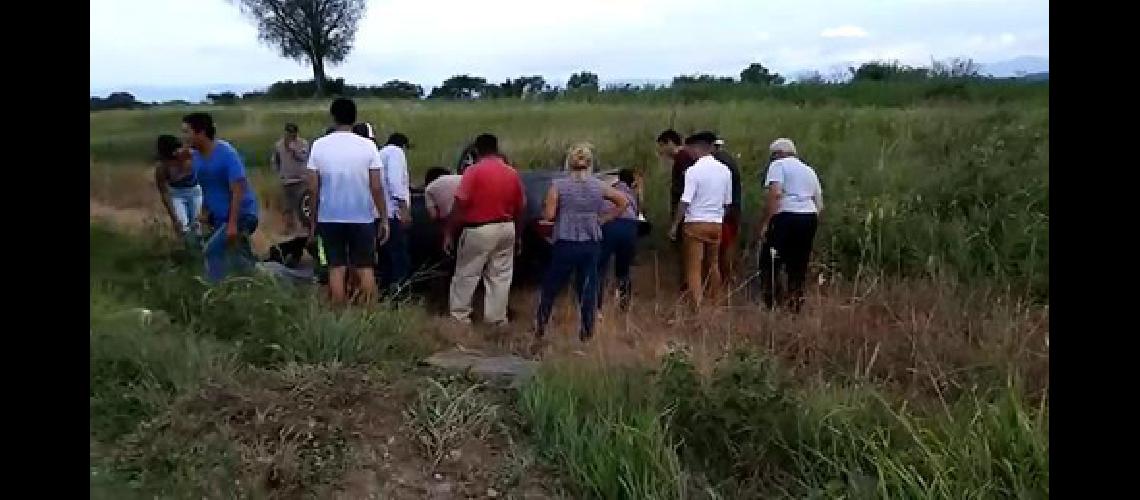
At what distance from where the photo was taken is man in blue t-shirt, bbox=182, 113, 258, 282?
763 cm

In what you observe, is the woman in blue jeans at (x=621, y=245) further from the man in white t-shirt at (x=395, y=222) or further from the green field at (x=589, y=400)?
the man in white t-shirt at (x=395, y=222)

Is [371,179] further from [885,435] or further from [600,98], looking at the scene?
[600,98]

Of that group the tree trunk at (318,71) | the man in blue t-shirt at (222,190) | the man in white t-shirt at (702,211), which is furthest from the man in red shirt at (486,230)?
the tree trunk at (318,71)

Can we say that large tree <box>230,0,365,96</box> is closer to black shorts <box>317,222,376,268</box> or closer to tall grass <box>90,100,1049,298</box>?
tall grass <box>90,100,1049,298</box>

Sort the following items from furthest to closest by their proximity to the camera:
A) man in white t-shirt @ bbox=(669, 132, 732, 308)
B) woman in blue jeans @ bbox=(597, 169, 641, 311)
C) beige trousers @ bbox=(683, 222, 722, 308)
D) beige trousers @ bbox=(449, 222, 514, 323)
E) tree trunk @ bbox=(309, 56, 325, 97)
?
tree trunk @ bbox=(309, 56, 325, 97) → beige trousers @ bbox=(683, 222, 722, 308) → man in white t-shirt @ bbox=(669, 132, 732, 308) → woman in blue jeans @ bbox=(597, 169, 641, 311) → beige trousers @ bbox=(449, 222, 514, 323)

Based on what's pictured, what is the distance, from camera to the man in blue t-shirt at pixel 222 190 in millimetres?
7629

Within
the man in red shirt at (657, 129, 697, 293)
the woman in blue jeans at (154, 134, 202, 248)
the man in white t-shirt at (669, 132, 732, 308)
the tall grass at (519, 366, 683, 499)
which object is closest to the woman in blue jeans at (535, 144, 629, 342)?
the man in white t-shirt at (669, 132, 732, 308)

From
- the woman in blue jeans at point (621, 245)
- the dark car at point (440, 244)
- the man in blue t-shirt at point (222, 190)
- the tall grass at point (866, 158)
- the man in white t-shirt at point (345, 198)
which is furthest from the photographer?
the tall grass at point (866, 158)

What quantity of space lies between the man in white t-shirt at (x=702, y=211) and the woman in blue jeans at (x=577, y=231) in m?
1.06

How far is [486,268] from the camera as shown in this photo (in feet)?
26.8

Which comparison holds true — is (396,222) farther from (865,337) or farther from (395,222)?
(865,337)

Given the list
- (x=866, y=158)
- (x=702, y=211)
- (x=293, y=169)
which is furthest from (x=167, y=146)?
(x=866, y=158)

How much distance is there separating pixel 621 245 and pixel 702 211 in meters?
0.66
